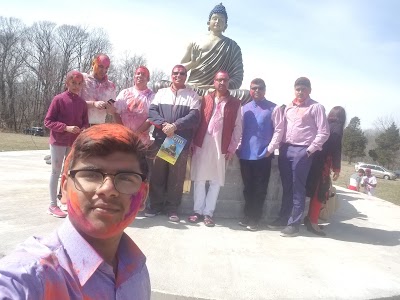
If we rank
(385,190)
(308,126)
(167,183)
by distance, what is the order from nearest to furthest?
(308,126) → (167,183) → (385,190)

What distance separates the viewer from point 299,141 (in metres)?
4.26

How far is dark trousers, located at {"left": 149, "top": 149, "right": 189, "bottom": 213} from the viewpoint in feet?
14.4

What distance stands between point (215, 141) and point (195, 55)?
193cm

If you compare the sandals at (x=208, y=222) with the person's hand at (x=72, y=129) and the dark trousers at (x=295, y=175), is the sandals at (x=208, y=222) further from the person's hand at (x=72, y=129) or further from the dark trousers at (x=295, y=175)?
the person's hand at (x=72, y=129)

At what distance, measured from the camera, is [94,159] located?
111cm

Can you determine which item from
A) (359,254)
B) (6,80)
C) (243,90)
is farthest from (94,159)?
(6,80)

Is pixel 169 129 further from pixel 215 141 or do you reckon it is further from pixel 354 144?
pixel 354 144

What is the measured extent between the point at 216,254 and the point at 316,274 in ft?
2.84

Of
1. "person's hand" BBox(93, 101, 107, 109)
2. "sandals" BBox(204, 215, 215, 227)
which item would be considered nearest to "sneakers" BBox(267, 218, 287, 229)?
"sandals" BBox(204, 215, 215, 227)

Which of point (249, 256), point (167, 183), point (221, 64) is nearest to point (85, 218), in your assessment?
point (249, 256)

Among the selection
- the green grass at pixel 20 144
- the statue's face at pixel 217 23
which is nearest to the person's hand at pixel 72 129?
the statue's face at pixel 217 23

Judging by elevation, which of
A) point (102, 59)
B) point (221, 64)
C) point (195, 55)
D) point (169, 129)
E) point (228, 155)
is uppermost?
point (195, 55)

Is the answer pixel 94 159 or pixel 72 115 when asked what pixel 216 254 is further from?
pixel 94 159

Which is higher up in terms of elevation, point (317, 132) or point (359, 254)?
point (317, 132)
